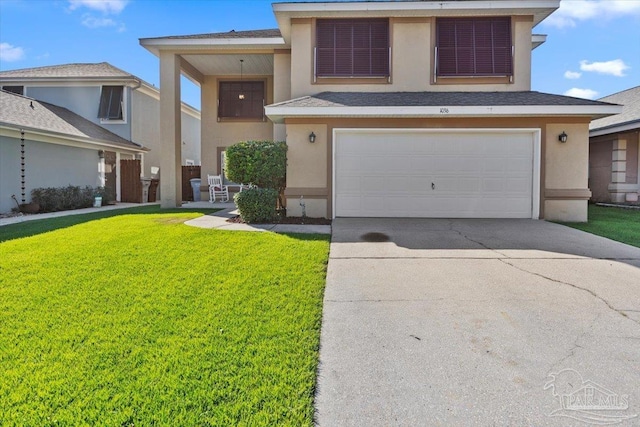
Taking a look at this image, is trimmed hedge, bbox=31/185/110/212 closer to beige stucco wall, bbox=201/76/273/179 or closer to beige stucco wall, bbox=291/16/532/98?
beige stucco wall, bbox=201/76/273/179

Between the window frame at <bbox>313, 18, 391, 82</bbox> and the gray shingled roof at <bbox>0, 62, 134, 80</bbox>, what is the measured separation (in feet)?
33.4

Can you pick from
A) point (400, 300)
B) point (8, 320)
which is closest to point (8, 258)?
point (8, 320)

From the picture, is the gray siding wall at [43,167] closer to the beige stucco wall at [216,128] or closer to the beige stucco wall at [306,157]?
the beige stucco wall at [216,128]

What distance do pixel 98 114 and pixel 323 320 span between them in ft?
60.1

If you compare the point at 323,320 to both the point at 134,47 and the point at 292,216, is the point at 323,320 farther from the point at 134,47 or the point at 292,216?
the point at 134,47

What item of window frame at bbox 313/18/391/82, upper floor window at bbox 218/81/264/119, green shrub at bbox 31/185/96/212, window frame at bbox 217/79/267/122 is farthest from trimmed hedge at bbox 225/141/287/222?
green shrub at bbox 31/185/96/212

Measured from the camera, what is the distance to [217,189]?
15.4 metres

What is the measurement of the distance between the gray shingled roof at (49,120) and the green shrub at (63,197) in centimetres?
199

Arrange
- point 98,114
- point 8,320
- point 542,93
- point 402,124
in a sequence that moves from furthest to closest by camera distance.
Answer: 1. point 98,114
2. point 542,93
3. point 402,124
4. point 8,320

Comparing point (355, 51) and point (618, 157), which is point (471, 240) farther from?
point (618, 157)

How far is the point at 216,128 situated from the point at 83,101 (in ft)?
24.1

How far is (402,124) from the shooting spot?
980 cm

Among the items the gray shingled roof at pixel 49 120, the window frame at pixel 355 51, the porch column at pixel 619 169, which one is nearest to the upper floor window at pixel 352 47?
the window frame at pixel 355 51

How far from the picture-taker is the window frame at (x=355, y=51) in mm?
11039
